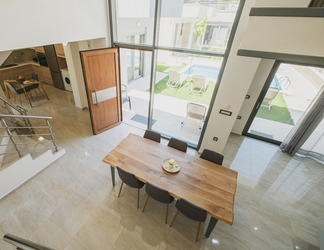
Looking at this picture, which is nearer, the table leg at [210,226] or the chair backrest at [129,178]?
the table leg at [210,226]

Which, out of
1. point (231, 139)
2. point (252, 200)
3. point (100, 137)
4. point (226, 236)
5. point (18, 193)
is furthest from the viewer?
point (231, 139)

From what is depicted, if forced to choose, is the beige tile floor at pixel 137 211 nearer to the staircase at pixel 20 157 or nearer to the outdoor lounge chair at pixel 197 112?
the staircase at pixel 20 157

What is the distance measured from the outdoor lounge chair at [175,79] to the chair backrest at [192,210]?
4.51 m

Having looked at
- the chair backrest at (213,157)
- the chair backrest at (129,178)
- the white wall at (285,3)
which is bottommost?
the chair backrest at (129,178)

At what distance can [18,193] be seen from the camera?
2.63m

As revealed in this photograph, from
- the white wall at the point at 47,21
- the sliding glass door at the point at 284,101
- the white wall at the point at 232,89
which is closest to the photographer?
the white wall at the point at 47,21

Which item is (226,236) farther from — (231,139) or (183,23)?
(183,23)

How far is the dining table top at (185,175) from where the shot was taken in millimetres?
1945

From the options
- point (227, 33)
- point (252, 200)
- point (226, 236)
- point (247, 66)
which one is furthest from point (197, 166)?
point (227, 33)

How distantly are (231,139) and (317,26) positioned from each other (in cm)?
358

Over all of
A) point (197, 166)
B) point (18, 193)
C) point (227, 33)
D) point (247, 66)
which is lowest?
point (18, 193)

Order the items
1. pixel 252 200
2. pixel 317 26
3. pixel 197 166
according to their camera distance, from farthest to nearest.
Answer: pixel 252 200 → pixel 197 166 → pixel 317 26

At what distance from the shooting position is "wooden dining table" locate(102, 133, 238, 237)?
1944 mm

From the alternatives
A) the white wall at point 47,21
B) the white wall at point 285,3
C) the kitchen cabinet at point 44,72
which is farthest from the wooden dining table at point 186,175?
the kitchen cabinet at point 44,72
